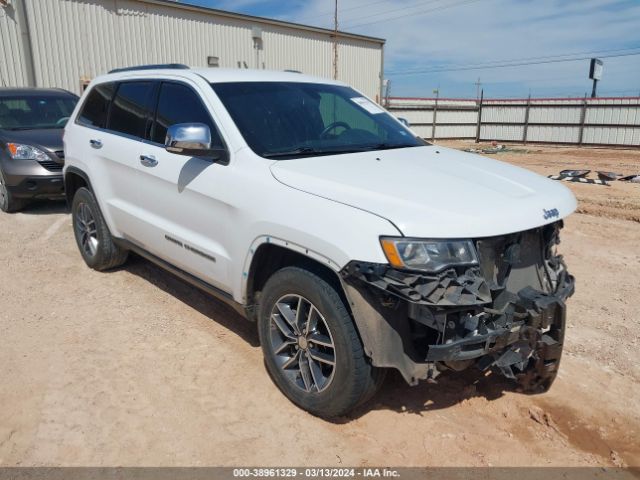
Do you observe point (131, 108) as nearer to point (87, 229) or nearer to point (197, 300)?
point (87, 229)

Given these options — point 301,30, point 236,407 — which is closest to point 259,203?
point 236,407

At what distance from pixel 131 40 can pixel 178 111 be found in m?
13.7

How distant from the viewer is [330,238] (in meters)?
2.73

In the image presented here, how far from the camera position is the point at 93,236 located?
5438 mm

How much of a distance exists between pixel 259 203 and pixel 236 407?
1.25 metres

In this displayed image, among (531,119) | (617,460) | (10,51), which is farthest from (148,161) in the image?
(531,119)

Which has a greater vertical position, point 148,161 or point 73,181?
point 148,161

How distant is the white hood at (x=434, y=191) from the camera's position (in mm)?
2613

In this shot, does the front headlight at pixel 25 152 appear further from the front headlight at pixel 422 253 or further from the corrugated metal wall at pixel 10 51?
the corrugated metal wall at pixel 10 51

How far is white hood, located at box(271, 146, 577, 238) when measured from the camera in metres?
2.61

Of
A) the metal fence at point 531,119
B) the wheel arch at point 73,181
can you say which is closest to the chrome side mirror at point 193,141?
the wheel arch at point 73,181

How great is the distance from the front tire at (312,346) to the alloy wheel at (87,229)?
2.81 meters

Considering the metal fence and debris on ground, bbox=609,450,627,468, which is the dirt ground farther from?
the metal fence

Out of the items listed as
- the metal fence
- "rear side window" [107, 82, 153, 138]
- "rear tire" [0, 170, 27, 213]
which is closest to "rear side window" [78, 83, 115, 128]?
"rear side window" [107, 82, 153, 138]
